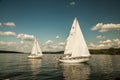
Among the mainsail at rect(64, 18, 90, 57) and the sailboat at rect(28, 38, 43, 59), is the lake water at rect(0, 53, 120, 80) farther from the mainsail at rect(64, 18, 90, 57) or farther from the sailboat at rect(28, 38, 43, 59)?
the sailboat at rect(28, 38, 43, 59)

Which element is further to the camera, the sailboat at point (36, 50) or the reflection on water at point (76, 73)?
the sailboat at point (36, 50)

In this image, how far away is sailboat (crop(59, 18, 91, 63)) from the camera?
6825cm

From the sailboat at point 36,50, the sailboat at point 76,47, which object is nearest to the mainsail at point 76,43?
the sailboat at point 76,47

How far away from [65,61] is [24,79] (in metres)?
38.1

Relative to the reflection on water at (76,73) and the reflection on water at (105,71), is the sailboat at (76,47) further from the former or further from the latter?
the reflection on water at (76,73)

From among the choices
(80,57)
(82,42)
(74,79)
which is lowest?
(74,79)

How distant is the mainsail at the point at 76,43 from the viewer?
68188 millimetres

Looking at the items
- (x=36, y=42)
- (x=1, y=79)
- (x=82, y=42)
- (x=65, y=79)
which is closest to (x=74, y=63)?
(x=82, y=42)

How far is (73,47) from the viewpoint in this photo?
227ft

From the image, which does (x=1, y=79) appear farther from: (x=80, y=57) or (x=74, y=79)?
(x=80, y=57)

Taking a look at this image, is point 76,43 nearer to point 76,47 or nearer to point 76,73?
point 76,47

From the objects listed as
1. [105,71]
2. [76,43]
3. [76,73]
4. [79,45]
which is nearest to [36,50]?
[76,43]

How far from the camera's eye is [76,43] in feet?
226

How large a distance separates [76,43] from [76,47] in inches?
58.8
